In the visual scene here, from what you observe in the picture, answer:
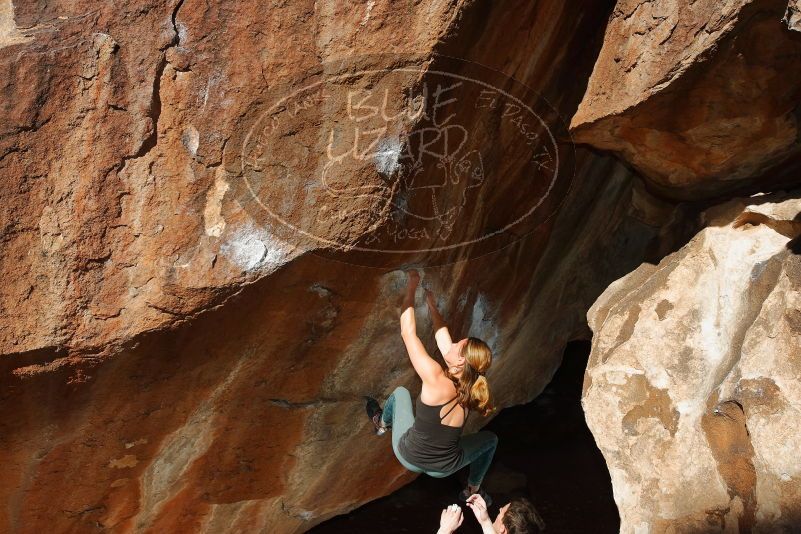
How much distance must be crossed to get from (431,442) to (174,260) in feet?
4.01

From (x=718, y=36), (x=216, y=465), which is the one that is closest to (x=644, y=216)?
(x=718, y=36)

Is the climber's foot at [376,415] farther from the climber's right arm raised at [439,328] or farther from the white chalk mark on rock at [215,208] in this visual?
the white chalk mark on rock at [215,208]

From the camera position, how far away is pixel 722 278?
111 inches

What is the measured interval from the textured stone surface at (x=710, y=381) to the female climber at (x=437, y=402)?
A: 463 mm

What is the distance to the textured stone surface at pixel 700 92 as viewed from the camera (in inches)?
94.7

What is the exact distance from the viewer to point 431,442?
3.01m

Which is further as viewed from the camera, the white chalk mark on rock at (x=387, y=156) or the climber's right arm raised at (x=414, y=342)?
the climber's right arm raised at (x=414, y=342)

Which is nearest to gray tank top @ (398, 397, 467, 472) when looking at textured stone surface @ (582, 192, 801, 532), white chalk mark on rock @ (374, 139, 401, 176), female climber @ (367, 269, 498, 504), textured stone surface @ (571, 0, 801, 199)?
female climber @ (367, 269, 498, 504)

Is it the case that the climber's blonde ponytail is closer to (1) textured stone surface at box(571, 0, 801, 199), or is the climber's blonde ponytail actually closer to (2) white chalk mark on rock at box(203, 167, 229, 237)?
(1) textured stone surface at box(571, 0, 801, 199)

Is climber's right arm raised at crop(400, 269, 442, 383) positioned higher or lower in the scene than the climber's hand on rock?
higher

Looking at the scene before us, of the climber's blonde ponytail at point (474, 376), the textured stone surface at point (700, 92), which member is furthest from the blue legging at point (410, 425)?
the textured stone surface at point (700, 92)

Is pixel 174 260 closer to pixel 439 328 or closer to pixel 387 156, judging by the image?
pixel 387 156

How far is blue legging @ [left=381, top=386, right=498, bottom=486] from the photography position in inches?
123

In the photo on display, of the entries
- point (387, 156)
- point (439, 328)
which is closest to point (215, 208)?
point (387, 156)
